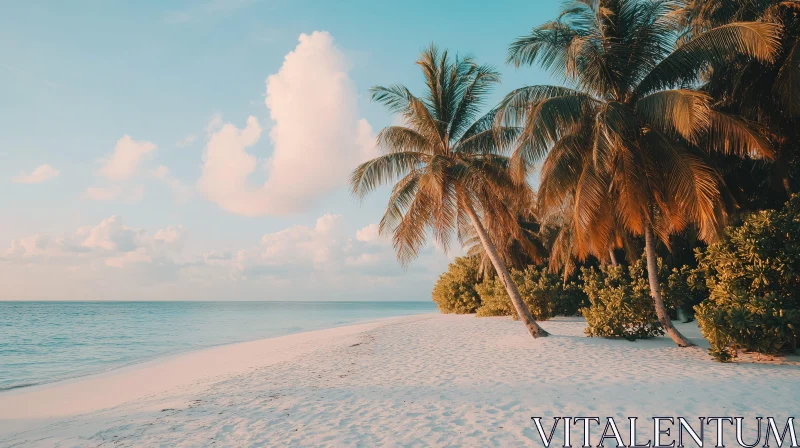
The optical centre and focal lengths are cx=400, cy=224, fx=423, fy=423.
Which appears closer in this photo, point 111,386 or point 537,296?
point 111,386

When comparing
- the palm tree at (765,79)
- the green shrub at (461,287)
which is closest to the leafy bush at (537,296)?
the green shrub at (461,287)

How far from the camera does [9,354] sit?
60.1ft

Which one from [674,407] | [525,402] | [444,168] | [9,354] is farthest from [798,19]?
[9,354]

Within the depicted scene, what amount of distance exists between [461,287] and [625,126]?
18739 mm

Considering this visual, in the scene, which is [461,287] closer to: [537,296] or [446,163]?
[537,296]

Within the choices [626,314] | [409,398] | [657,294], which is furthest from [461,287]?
[409,398]

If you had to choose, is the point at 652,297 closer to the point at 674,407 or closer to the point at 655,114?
the point at 655,114

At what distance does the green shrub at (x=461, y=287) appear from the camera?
26359 mm

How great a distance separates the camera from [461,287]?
26719mm

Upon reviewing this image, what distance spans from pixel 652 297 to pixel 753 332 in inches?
138

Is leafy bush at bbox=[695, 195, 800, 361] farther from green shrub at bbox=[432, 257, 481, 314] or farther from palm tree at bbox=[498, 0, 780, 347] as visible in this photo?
green shrub at bbox=[432, 257, 481, 314]

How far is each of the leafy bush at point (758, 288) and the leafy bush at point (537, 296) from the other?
31.6 ft

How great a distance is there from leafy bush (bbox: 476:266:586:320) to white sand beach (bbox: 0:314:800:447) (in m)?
7.72

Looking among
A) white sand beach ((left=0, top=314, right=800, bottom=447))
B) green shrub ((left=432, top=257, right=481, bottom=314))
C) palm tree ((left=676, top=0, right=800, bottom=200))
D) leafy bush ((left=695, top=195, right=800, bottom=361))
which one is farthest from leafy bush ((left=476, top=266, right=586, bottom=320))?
leafy bush ((left=695, top=195, right=800, bottom=361))
